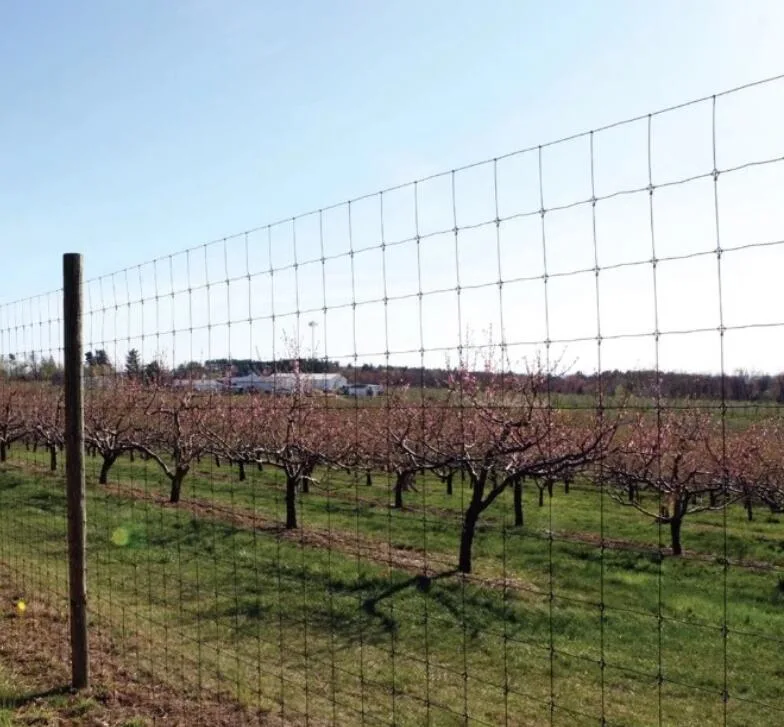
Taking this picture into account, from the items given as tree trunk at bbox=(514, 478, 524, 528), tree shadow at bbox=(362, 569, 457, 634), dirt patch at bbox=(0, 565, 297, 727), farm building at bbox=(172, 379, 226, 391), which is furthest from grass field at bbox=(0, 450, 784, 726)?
tree trunk at bbox=(514, 478, 524, 528)

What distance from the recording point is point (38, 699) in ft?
14.3

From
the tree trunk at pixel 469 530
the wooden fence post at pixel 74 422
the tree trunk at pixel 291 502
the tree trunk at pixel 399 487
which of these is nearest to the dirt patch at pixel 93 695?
the wooden fence post at pixel 74 422

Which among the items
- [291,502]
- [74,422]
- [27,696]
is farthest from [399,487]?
[27,696]

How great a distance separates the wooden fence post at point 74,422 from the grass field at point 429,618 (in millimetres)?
697

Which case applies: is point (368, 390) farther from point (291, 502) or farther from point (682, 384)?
point (291, 502)

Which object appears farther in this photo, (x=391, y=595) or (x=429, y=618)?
(x=391, y=595)

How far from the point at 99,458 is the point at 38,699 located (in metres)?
28.3

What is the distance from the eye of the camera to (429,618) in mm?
9562

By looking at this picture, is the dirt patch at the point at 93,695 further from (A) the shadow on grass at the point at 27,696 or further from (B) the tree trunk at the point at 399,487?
(B) the tree trunk at the point at 399,487

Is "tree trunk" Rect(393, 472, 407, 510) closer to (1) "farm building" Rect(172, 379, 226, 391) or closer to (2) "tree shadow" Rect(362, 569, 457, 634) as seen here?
(2) "tree shadow" Rect(362, 569, 457, 634)

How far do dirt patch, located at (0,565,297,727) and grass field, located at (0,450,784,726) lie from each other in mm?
226

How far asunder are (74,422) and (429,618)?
234 inches

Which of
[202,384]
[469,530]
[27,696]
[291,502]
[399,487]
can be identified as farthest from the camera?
[291,502]

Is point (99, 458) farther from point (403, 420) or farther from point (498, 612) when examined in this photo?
point (498, 612)
